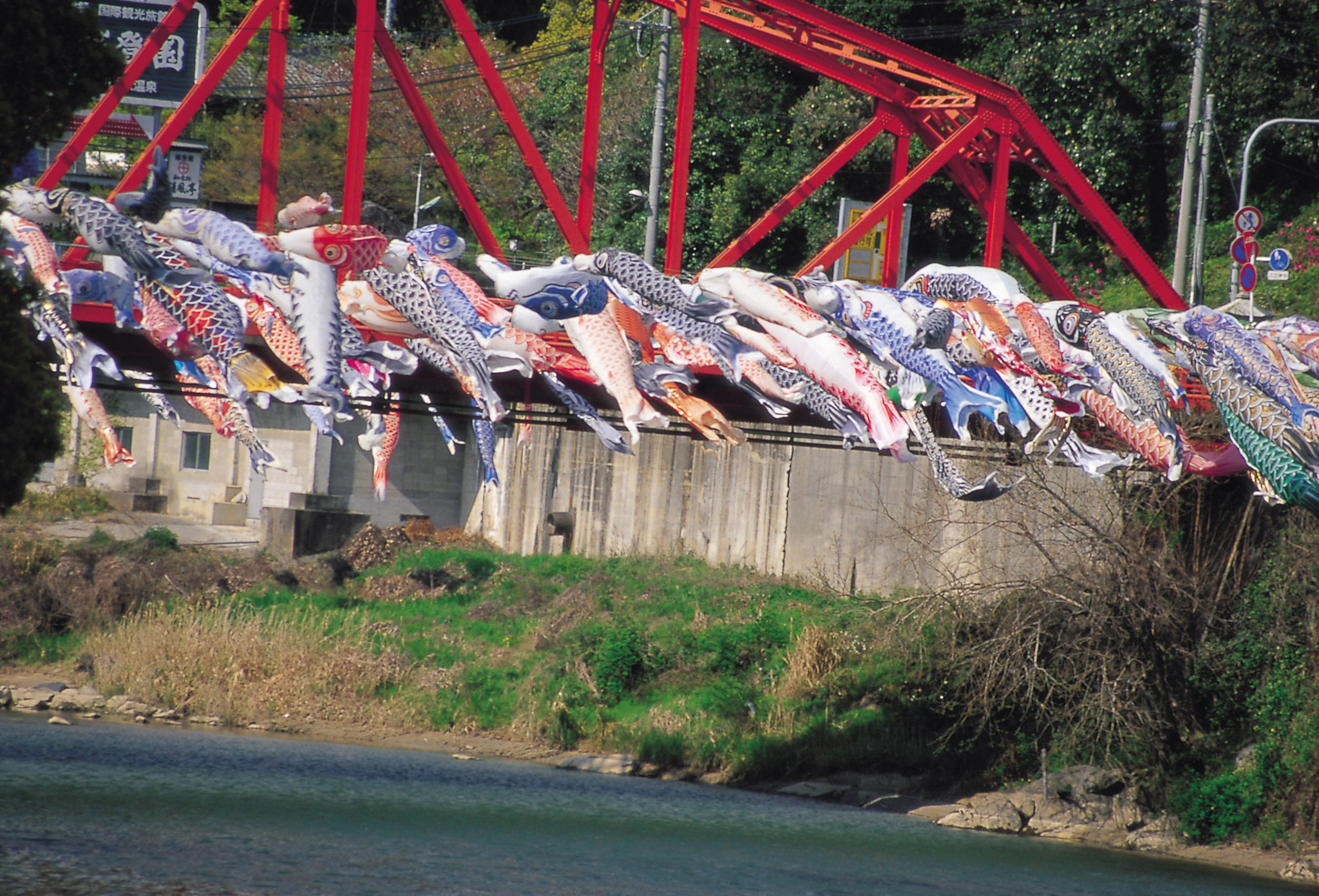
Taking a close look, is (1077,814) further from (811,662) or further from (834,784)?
(811,662)

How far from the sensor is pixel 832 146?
3362 cm

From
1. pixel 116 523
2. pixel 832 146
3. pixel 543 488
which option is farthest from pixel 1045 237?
pixel 116 523

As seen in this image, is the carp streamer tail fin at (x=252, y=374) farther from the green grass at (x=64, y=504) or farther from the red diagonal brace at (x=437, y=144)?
the green grass at (x=64, y=504)

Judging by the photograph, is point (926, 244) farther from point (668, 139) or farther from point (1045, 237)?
point (668, 139)

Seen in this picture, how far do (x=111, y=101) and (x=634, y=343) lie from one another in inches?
232

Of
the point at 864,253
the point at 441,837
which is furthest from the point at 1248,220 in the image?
the point at 441,837

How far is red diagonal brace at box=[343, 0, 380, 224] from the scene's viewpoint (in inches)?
645

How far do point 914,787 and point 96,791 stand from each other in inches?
445

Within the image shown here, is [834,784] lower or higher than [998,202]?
lower

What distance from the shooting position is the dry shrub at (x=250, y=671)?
25.3 metres

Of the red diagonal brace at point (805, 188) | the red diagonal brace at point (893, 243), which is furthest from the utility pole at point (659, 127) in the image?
the red diagonal brace at point (893, 243)

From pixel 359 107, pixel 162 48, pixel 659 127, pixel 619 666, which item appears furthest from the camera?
pixel 619 666

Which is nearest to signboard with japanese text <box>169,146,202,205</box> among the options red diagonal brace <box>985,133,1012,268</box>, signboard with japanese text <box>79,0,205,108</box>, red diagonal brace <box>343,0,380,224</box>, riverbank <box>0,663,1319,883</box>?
signboard with japanese text <box>79,0,205,108</box>

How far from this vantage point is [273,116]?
16.7m
